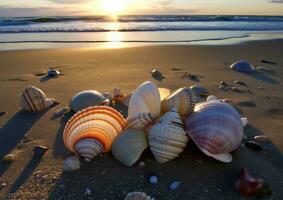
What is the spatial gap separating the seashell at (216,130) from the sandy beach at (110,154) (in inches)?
5.1

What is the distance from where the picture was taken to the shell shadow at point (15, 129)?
130 inches

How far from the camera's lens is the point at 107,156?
3.00 m

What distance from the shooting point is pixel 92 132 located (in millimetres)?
2934

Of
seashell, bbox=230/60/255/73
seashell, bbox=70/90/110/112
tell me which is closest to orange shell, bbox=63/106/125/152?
seashell, bbox=70/90/110/112

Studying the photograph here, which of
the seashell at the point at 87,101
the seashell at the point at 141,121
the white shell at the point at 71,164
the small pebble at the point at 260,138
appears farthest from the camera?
the seashell at the point at 87,101

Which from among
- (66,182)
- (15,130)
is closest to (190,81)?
(15,130)

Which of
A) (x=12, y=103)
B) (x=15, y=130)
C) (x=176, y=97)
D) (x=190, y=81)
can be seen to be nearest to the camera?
(x=176, y=97)

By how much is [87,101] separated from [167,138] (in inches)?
53.5

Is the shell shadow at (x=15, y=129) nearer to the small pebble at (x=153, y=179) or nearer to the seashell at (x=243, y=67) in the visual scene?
the small pebble at (x=153, y=179)

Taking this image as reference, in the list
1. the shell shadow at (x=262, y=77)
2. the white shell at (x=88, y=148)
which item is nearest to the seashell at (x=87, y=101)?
the white shell at (x=88, y=148)

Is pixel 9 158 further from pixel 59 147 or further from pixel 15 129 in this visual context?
pixel 15 129

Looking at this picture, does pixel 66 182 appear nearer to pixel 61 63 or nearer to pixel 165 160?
pixel 165 160

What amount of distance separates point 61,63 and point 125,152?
513 cm

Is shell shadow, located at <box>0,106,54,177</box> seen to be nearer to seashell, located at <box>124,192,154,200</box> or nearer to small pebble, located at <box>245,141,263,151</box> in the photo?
seashell, located at <box>124,192,154,200</box>
